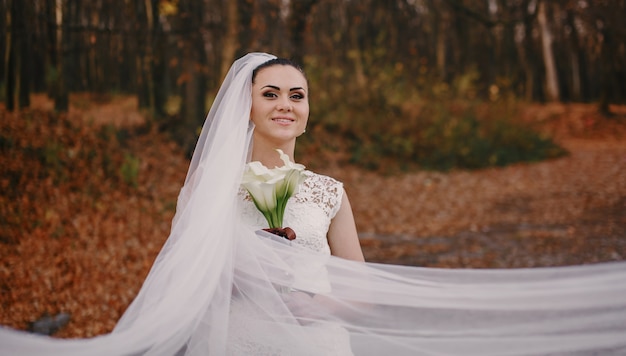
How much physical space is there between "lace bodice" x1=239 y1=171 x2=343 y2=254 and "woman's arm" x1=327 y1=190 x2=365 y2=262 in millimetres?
34

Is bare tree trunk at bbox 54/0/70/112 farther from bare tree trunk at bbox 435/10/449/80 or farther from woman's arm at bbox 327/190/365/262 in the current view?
bare tree trunk at bbox 435/10/449/80

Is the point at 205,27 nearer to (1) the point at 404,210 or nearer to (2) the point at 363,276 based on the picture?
(1) the point at 404,210

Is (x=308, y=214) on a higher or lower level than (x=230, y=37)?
lower

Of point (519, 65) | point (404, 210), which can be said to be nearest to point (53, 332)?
point (404, 210)

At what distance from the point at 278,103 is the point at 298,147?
13259 millimetres

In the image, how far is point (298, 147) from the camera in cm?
1580

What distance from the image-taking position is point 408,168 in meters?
16.7

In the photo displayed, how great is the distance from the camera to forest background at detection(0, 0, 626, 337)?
25.2 ft

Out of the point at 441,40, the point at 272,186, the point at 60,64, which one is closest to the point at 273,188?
the point at 272,186

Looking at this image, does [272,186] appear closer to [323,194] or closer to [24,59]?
[323,194]

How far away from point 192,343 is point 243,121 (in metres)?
0.93

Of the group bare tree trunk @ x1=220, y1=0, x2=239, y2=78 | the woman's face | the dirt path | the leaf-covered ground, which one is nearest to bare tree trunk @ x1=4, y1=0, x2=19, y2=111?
the leaf-covered ground

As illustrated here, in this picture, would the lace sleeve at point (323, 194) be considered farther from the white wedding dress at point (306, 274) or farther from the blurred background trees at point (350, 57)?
the blurred background trees at point (350, 57)

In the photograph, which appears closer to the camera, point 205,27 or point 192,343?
point 192,343
